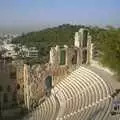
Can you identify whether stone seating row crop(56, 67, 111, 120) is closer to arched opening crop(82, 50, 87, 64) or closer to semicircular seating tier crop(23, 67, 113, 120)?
semicircular seating tier crop(23, 67, 113, 120)

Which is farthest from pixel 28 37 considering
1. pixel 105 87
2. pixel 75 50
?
pixel 105 87

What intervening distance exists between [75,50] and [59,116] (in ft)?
12.6

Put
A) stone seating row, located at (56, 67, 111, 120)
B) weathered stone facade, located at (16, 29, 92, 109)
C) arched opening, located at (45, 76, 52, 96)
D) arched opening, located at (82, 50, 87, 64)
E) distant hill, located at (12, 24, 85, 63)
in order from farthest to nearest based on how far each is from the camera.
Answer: distant hill, located at (12, 24, 85, 63), arched opening, located at (82, 50, 87, 64), arched opening, located at (45, 76, 52, 96), weathered stone facade, located at (16, 29, 92, 109), stone seating row, located at (56, 67, 111, 120)

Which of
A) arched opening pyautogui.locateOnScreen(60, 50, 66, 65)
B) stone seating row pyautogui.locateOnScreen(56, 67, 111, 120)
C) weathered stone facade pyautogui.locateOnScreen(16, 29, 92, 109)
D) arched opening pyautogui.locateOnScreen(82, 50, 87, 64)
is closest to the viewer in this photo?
stone seating row pyautogui.locateOnScreen(56, 67, 111, 120)

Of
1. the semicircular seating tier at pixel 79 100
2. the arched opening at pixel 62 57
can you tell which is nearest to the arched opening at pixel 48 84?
the semicircular seating tier at pixel 79 100

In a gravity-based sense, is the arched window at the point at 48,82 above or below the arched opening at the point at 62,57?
below

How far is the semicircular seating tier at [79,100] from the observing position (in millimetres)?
10234

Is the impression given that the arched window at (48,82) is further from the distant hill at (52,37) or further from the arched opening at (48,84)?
the distant hill at (52,37)

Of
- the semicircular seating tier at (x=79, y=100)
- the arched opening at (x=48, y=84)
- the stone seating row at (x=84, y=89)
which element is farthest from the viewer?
the arched opening at (x=48, y=84)

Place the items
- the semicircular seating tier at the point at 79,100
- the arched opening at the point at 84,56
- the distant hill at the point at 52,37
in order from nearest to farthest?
the semicircular seating tier at the point at 79,100
the arched opening at the point at 84,56
the distant hill at the point at 52,37

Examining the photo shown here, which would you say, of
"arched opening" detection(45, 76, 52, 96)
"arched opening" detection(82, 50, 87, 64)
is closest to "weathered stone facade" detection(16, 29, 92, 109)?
"arched opening" detection(45, 76, 52, 96)

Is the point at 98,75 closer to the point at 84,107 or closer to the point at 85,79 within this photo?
the point at 85,79

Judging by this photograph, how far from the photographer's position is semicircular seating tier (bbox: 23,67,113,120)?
10.2 m

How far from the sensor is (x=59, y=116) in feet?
34.9
